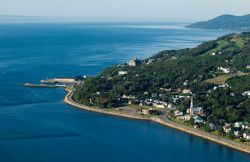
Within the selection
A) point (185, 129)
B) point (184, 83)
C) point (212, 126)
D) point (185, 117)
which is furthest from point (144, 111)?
point (184, 83)

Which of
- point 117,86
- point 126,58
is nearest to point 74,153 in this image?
point 117,86

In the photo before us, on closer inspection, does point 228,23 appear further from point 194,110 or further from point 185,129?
point 185,129

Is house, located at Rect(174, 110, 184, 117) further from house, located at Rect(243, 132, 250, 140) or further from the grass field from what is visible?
the grass field

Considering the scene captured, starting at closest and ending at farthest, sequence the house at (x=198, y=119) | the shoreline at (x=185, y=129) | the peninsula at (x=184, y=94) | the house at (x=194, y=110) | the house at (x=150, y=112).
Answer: the shoreline at (x=185, y=129), the peninsula at (x=184, y=94), the house at (x=198, y=119), the house at (x=194, y=110), the house at (x=150, y=112)

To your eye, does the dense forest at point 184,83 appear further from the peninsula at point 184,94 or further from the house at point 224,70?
the house at point 224,70

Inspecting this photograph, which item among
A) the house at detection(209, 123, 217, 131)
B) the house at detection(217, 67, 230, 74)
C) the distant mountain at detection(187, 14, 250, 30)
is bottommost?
the distant mountain at detection(187, 14, 250, 30)

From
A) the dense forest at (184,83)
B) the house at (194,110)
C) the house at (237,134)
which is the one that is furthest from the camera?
the dense forest at (184,83)

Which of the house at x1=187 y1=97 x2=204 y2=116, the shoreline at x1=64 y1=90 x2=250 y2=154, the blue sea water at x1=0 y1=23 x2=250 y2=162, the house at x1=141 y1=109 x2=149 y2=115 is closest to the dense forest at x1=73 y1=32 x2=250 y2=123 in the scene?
the house at x1=187 y1=97 x2=204 y2=116

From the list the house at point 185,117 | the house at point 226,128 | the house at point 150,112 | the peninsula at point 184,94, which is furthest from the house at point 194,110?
the house at point 226,128
